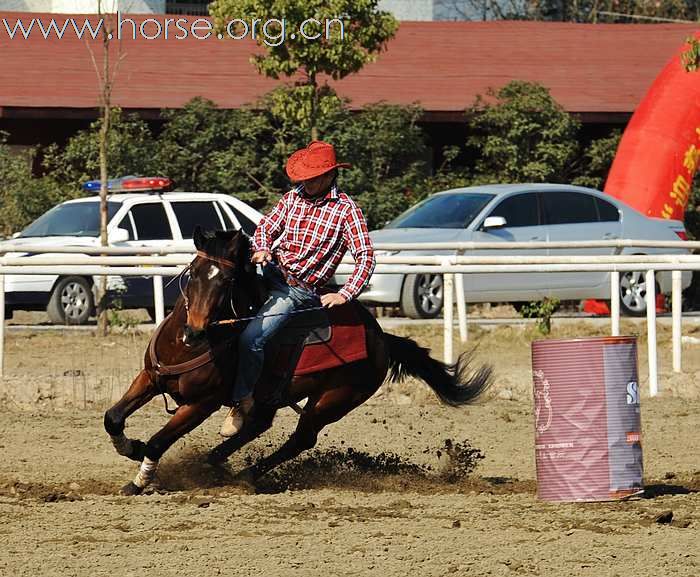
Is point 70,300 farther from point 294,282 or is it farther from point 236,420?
point 294,282

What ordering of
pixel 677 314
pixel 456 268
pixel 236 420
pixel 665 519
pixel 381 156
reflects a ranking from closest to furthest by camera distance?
pixel 665 519, pixel 236 420, pixel 456 268, pixel 677 314, pixel 381 156

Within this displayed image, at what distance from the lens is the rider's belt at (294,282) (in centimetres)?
798

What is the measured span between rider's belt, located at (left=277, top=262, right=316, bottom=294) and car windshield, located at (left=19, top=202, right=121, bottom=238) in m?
9.02

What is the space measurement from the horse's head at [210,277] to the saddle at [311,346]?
0.59 metres

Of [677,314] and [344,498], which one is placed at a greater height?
[677,314]

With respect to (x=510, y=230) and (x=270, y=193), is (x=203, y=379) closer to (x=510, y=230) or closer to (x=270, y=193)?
(x=510, y=230)

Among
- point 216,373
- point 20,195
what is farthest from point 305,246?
point 20,195

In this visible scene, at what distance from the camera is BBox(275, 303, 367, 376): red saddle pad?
8.09 meters

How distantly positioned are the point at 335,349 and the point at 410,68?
1848 cm

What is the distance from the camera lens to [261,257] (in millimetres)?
7680

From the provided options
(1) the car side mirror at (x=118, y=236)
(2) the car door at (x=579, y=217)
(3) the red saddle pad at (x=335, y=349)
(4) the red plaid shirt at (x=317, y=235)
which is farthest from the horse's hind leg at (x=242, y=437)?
(2) the car door at (x=579, y=217)

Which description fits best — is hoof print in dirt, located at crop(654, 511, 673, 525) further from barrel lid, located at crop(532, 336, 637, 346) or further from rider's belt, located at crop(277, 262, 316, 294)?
rider's belt, located at crop(277, 262, 316, 294)

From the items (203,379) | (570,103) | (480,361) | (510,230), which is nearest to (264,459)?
(203,379)

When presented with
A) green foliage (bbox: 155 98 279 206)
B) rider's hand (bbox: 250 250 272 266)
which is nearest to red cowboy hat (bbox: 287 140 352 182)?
rider's hand (bbox: 250 250 272 266)
